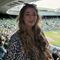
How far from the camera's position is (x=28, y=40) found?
197 cm

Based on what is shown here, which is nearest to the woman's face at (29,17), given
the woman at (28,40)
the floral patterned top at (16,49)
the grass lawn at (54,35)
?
the woman at (28,40)

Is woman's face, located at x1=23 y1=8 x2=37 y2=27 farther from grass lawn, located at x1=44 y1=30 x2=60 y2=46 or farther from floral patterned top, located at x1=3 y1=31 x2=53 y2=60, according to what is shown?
grass lawn, located at x1=44 y1=30 x2=60 y2=46

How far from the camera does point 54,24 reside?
8945 mm

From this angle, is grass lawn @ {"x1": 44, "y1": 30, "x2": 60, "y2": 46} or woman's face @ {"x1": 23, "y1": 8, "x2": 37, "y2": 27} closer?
woman's face @ {"x1": 23, "y1": 8, "x2": 37, "y2": 27}

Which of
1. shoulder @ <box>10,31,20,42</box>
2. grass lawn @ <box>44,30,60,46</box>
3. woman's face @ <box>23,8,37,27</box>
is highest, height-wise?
woman's face @ <box>23,8,37,27</box>

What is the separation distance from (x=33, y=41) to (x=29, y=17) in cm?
16

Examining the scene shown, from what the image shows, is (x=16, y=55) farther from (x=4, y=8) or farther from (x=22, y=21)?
(x=4, y=8)

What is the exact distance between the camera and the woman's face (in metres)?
1.96

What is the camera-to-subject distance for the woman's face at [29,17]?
1964 millimetres

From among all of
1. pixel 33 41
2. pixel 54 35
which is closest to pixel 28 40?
pixel 33 41

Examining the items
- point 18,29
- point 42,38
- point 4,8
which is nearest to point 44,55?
point 42,38

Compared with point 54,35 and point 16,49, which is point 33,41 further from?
point 54,35

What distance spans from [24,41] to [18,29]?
96mm

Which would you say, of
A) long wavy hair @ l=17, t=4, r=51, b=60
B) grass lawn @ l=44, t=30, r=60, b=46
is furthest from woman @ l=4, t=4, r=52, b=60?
grass lawn @ l=44, t=30, r=60, b=46
